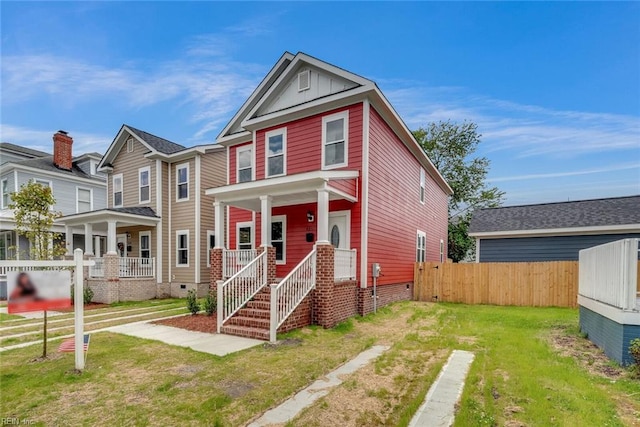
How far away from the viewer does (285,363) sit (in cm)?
536

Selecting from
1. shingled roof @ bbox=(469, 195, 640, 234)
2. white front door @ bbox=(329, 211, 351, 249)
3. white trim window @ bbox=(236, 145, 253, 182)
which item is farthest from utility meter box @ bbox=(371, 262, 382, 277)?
shingled roof @ bbox=(469, 195, 640, 234)

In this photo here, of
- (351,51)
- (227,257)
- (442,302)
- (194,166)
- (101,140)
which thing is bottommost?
(442,302)

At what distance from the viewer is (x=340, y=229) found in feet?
33.5

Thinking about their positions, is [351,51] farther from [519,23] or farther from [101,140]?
[101,140]

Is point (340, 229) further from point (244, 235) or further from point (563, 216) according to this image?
point (563, 216)

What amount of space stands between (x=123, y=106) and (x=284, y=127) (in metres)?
12.5

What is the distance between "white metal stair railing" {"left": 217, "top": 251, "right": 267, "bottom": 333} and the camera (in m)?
7.81

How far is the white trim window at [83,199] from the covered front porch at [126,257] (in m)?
4.21

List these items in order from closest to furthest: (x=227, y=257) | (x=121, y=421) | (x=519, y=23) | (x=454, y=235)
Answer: (x=121, y=421)
(x=227, y=257)
(x=519, y=23)
(x=454, y=235)

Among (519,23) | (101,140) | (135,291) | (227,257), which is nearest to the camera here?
(227,257)

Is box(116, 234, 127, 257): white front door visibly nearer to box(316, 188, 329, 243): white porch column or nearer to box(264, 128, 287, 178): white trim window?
box(264, 128, 287, 178): white trim window

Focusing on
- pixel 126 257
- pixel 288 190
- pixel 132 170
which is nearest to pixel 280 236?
pixel 288 190

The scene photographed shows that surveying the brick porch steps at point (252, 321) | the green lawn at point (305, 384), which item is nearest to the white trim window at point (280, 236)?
the brick porch steps at point (252, 321)

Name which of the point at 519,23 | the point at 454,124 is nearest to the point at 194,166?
the point at 519,23
